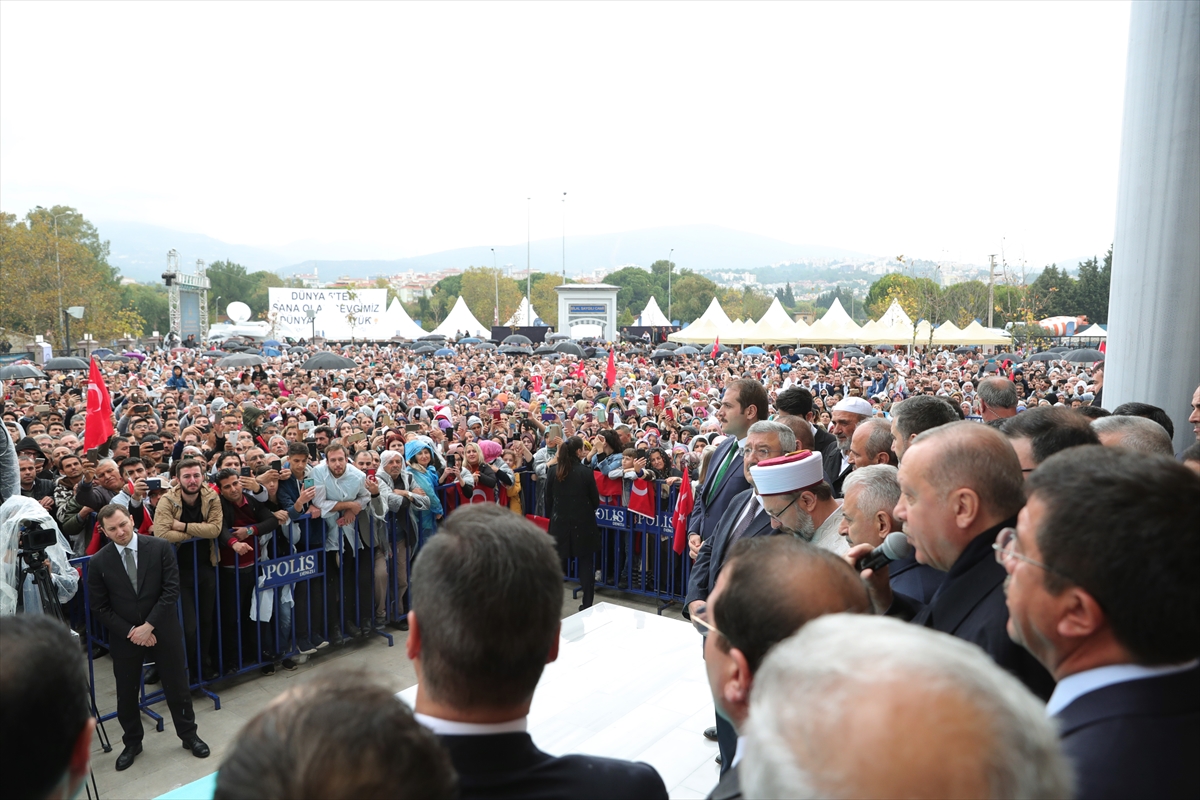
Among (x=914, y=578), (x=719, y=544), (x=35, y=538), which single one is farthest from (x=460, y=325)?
(x=914, y=578)

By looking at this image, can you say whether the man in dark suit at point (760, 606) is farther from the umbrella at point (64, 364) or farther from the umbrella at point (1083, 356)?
the umbrella at point (64, 364)

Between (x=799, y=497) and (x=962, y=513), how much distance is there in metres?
1.29

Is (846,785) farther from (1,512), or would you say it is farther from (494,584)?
(1,512)

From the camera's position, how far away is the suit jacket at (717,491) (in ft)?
15.5

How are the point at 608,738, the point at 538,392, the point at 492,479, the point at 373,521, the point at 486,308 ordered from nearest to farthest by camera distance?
the point at 608,738 < the point at 373,521 < the point at 492,479 < the point at 538,392 < the point at 486,308

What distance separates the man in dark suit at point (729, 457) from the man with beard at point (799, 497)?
1091 mm

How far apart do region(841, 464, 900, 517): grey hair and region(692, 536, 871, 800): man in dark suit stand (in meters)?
1.39

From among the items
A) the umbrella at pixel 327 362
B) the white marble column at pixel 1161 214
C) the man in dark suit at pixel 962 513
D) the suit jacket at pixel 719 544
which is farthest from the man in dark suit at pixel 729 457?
the umbrella at pixel 327 362

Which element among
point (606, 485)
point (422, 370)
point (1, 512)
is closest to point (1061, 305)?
point (422, 370)

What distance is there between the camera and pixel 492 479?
27.4 feet

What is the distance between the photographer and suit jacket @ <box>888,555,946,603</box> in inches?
104

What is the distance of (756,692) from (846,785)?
198mm

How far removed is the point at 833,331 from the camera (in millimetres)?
45062

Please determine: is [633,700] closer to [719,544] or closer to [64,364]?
[719,544]
